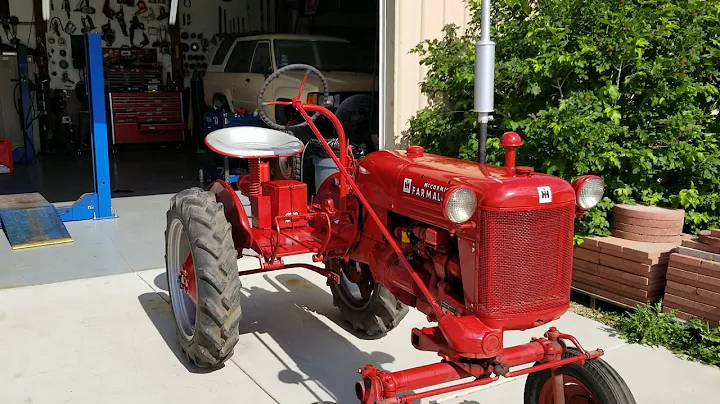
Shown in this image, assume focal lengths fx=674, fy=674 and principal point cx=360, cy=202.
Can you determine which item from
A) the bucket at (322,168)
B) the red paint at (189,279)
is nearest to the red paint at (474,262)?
the red paint at (189,279)

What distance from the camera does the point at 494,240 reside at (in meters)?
2.60

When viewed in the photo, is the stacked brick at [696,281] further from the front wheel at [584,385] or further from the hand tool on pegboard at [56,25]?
the hand tool on pegboard at [56,25]

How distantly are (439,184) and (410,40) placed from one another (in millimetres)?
3971

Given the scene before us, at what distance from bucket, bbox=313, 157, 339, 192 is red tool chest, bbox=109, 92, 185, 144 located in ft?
22.4

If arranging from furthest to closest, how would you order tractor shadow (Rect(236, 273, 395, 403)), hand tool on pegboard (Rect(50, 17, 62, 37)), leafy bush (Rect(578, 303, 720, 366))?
hand tool on pegboard (Rect(50, 17, 62, 37)) < leafy bush (Rect(578, 303, 720, 366)) < tractor shadow (Rect(236, 273, 395, 403))

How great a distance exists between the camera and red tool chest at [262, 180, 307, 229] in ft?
13.3

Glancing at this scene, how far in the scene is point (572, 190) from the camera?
2758mm

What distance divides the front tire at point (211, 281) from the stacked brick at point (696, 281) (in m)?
2.79

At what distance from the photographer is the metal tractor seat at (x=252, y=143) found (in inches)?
160

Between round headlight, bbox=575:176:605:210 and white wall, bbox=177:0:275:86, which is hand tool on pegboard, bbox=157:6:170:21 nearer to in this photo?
white wall, bbox=177:0:275:86

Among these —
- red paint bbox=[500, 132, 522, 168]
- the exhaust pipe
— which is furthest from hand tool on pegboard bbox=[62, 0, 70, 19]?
red paint bbox=[500, 132, 522, 168]

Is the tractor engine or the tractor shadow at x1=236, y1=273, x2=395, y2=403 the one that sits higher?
the tractor engine

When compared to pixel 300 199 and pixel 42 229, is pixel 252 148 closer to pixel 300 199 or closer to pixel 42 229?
pixel 300 199

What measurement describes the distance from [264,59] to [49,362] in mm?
7744
